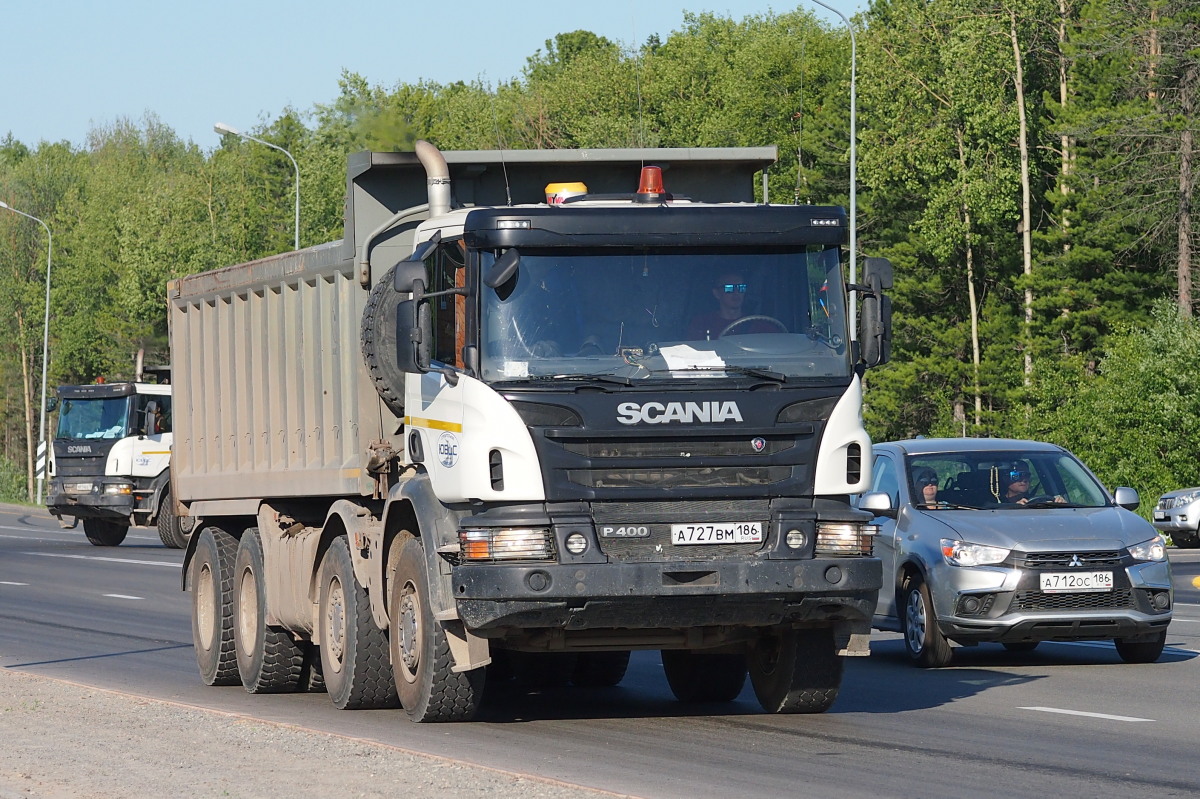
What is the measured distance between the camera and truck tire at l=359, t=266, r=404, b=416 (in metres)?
11.6

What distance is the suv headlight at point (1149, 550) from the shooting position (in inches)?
536

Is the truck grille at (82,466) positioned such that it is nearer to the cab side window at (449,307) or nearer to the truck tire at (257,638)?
the truck tire at (257,638)

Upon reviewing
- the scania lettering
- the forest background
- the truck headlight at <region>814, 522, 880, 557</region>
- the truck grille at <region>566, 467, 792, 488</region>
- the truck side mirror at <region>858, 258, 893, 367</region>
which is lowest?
the truck headlight at <region>814, 522, 880, 557</region>

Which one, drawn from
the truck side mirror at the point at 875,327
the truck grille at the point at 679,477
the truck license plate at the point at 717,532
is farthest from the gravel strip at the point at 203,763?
the truck side mirror at the point at 875,327

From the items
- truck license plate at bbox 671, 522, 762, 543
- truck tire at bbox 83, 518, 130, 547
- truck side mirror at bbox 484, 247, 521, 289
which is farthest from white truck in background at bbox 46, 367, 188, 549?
truck license plate at bbox 671, 522, 762, 543

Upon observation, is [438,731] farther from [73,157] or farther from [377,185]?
[73,157]

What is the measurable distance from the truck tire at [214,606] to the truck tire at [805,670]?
181 inches

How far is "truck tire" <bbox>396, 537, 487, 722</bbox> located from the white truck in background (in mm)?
24933

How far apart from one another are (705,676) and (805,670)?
55.1 inches

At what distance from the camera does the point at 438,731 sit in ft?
35.1

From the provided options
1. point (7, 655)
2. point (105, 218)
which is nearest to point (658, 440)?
point (7, 655)

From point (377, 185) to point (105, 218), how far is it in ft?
293

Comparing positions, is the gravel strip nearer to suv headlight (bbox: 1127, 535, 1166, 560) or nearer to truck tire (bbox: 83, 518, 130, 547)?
suv headlight (bbox: 1127, 535, 1166, 560)

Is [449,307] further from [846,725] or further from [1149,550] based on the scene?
[1149,550]
